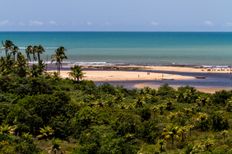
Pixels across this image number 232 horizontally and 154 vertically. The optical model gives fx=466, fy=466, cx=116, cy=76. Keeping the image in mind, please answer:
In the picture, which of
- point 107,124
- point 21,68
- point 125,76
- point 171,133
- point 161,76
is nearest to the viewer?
point 171,133

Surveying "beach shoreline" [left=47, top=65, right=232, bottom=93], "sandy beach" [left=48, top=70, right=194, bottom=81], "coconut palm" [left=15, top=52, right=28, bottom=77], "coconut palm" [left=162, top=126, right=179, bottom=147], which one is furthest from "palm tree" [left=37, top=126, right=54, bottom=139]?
"sandy beach" [left=48, top=70, right=194, bottom=81]

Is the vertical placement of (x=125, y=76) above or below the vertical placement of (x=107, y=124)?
above

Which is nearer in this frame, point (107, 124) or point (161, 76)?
point (107, 124)

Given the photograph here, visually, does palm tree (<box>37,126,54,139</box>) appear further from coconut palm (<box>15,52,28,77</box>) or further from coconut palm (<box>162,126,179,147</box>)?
coconut palm (<box>15,52,28,77</box>)

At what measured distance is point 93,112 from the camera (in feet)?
269

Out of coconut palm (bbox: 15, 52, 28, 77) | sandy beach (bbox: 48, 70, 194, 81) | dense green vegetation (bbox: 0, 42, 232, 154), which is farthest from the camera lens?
sandy beach (bbox: 48, 70, 194, 81)

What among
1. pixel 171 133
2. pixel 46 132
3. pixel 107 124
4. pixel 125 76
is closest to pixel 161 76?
pixel 125 76

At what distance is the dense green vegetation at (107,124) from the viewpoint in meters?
64.6

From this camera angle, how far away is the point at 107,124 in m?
80.8

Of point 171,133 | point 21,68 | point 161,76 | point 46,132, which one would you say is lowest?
point 46,132

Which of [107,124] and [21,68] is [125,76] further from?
[107,124]

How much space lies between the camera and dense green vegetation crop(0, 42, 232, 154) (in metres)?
64.6

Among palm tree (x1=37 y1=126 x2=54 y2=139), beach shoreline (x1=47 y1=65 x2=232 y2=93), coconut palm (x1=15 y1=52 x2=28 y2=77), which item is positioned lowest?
palm tree (x1=37 y1=126 x2=54 y2=139)

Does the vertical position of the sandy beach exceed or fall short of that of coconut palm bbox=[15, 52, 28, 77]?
it falls short
